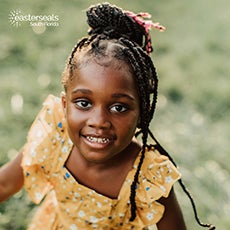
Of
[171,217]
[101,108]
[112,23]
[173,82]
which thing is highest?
[112,23]

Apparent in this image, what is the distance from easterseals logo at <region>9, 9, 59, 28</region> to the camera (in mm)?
4074

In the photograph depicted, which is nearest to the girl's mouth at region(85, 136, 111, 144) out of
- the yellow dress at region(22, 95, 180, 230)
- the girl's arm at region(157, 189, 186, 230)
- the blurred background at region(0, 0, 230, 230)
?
the yellow dress at region(22, 95, 180, 230)

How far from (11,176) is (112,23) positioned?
830 mm

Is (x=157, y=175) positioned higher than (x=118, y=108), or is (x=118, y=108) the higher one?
(x=118, y=108)

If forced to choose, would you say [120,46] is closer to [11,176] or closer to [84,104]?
[84,104]

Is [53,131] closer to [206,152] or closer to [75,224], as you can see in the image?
[75,224]

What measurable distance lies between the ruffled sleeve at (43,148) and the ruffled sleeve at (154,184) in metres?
0.38

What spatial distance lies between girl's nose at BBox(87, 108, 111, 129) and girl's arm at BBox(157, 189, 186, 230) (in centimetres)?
48

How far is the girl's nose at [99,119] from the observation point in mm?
1817

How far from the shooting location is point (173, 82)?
12.6 feet

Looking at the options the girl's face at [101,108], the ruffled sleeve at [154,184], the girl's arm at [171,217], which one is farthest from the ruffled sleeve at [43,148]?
the girl's arm at [171,217]

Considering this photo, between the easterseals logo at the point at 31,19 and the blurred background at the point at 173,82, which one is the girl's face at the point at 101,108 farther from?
the easterseals logo at the point at 31,19

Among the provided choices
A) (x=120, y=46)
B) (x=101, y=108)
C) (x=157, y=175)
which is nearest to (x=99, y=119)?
(x=101, y=108)

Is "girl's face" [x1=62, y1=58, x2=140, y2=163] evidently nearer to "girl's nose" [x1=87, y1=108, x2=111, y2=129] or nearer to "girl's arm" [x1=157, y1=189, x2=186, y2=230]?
"girl's nose" [x1=87, y1=108, x2=111, y2=129]
